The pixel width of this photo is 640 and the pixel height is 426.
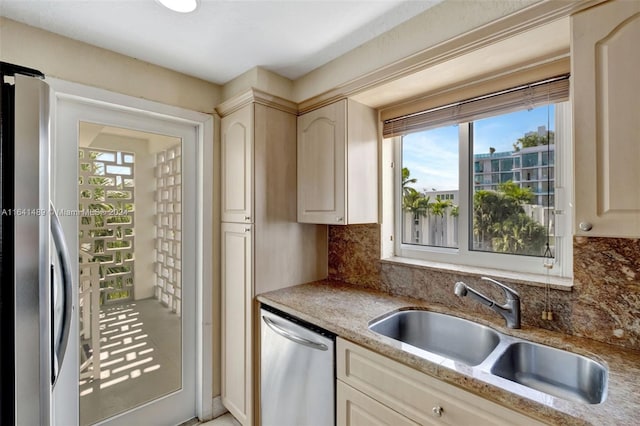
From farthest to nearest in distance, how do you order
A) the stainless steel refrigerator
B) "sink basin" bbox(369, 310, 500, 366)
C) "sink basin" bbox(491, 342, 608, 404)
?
"sink basin" bbox(369, 310, 500, 366)
"sink basin" bbox(491, 342, 608, 404)
the stainless steel refrigerator

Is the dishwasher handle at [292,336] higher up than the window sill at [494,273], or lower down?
lower down

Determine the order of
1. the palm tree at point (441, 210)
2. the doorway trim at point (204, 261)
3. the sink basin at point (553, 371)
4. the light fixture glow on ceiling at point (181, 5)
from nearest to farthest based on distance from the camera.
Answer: the sink basin at point (553, 371), the light fixture glow on ceiling at point (181, 5), the palm tree at point (441, 210), the doorway trim at point (204, 261)

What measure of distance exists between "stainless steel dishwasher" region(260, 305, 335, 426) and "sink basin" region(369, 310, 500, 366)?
0.30 meters

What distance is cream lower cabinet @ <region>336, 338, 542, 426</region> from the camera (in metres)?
1.00

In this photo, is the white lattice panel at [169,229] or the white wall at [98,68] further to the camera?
Result: the white lattice panel at [169,229]

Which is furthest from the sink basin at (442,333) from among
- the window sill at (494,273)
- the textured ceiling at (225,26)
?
the textured ceiling at (225,26)

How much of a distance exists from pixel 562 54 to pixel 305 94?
4.51 feet

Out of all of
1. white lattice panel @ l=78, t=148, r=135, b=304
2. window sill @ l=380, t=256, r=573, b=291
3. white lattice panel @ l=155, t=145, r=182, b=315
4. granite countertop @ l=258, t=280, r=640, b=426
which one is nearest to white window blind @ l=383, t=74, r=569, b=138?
window sill @ l=380, t=256, r=573, b=291

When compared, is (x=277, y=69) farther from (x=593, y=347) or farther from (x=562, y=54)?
(x=593, y=347)

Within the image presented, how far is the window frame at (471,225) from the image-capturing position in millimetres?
1437

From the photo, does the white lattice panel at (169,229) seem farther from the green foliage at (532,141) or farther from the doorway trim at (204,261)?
the green foliage at (532,141)

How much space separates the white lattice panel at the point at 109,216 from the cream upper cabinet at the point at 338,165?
109 cm

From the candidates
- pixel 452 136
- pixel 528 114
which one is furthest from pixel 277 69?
pixel 528 114

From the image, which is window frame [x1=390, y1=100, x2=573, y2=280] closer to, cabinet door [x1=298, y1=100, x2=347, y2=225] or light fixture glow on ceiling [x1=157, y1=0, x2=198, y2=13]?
cabinet door [x1=298, y1=100, x2=347, y2=225]
